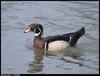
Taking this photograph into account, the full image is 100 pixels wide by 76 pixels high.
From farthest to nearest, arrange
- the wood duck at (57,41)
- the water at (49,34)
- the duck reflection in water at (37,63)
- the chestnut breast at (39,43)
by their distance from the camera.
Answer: the chestnut breast at (39,43) < the wood duck at (57,41) < the water at (49,34) < the duck reflection in water at (37,63)

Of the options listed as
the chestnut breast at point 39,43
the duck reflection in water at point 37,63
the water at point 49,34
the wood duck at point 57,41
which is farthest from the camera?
the chestnut breast at point 39,43

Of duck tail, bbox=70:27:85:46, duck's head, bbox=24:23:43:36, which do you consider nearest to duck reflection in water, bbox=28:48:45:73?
duck's head, bbox=24:23:43:36

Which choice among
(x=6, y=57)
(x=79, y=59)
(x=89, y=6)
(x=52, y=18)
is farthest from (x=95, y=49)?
(x=89, y=6)

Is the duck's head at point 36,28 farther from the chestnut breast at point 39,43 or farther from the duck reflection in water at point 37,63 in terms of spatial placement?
the duck reflection in water at point 37,63

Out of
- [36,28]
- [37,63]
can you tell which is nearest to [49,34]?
[36,28]

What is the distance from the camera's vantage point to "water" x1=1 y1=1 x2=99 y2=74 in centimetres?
1386

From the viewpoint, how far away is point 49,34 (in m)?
17.0

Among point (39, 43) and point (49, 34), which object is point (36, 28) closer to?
point (39, 43)

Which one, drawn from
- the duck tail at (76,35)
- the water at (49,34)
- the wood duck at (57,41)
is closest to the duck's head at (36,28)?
the wood duck at (57,41)

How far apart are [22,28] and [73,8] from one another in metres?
3.35

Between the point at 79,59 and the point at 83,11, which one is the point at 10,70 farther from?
the point at 83,11

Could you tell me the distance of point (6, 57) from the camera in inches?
583

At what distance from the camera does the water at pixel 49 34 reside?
13.9 m

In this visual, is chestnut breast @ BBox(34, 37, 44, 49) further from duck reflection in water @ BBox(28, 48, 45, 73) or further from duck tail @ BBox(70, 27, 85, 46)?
duck tail @ BBox(70, 27, 85, 46)
